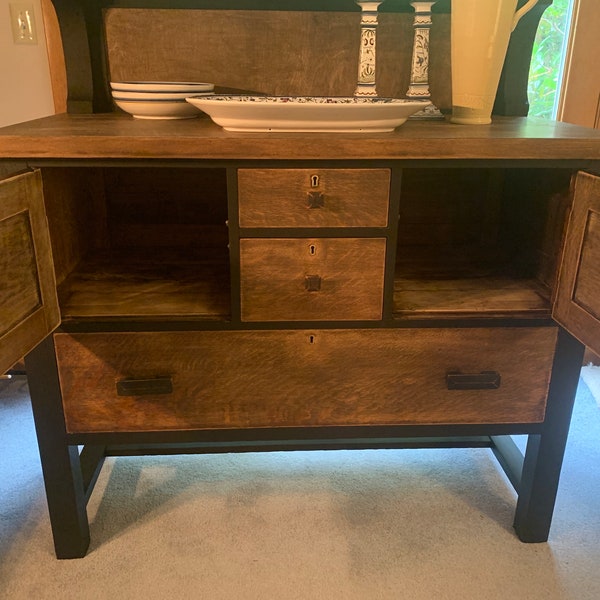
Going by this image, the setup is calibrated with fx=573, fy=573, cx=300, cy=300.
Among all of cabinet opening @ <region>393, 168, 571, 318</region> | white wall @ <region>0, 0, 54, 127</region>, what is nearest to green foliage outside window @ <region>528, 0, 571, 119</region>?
cabinet opening @ <region>393, 168, 571, 318</region>

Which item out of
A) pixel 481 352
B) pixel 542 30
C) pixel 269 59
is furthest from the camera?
pixel 542 30

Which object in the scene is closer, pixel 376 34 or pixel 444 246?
pixel 376 34

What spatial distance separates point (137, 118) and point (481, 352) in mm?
795

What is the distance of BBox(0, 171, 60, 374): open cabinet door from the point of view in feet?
2.52

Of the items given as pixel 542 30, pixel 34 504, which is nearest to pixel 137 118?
pixel 34 504

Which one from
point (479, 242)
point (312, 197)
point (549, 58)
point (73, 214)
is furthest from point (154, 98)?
point (549, 58)

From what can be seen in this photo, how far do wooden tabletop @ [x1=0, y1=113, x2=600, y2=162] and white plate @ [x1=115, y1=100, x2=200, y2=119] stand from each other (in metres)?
0.18

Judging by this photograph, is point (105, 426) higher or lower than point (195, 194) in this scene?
lower

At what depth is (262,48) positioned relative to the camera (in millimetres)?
1244

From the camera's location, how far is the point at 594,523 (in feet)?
4.04

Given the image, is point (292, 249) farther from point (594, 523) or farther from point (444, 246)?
point (594, 523)

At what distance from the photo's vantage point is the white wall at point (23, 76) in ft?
4.65

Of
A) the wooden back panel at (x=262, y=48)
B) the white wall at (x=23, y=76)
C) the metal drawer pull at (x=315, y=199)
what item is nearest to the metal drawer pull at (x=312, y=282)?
the metal drawer pull at (x=315, y=199)

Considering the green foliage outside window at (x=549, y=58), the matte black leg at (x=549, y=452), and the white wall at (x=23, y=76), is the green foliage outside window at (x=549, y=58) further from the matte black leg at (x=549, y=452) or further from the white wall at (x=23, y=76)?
the white wall at (x=23, y=76)
